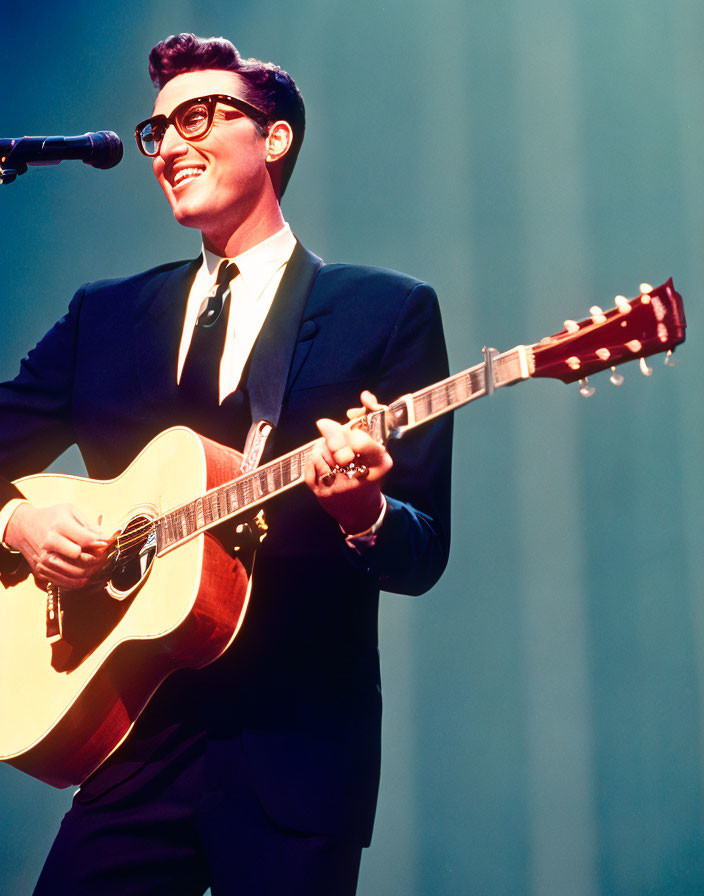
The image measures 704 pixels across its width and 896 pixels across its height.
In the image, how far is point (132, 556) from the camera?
197cm

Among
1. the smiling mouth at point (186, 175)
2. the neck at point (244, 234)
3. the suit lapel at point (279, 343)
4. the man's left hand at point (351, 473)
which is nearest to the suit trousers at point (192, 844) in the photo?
A: the man's left hand at point (351, 473)

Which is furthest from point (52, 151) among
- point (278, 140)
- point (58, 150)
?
point (278, 140)

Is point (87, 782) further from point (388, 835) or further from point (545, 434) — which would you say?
point (545, 434)

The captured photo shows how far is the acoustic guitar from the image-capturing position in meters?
1.60

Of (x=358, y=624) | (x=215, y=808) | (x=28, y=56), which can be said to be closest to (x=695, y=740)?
(x=358, y=624)

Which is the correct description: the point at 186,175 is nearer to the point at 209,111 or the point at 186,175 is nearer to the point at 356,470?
the point at 209,111

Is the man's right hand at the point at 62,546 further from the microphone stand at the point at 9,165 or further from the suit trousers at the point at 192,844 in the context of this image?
the microphone stand at the point at 9,165

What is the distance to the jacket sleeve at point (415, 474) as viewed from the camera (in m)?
1.76

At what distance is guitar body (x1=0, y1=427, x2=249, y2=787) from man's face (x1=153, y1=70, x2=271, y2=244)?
56 cm

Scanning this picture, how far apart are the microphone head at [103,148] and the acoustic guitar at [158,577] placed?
1.88 ft

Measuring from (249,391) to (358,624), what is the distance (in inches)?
20.5

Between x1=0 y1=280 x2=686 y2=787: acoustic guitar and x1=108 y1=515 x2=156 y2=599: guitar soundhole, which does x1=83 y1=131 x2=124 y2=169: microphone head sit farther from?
x1=108 y1=515 x2=156 y2=599: guitar soundhole

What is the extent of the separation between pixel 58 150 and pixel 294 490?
83 cm

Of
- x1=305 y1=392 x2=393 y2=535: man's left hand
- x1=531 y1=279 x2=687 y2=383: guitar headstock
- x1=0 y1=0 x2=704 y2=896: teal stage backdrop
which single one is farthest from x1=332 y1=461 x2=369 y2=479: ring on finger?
x1=0 y1=0 x2=704 y2=896: teal stage backdrop
